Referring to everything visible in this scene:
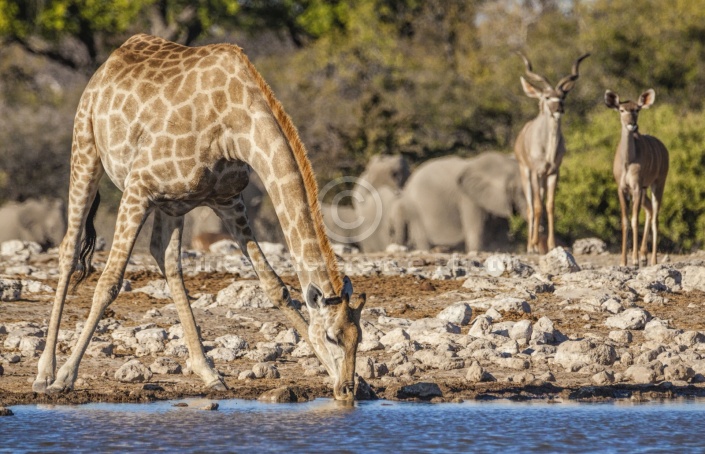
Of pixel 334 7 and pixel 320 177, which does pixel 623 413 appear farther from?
pixel 334 7

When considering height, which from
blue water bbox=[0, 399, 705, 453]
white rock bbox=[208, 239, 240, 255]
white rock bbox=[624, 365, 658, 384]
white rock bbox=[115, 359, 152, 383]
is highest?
white rock bbox=[208, 239, 240, 255]

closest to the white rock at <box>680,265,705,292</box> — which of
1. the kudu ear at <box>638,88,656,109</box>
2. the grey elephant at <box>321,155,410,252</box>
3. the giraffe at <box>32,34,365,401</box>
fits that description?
the giraffe at <box>32,34,365,401</box>

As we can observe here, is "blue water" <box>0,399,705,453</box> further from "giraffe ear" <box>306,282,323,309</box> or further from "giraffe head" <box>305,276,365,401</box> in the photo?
"giraffe ear" <box>306,282,323,309</box>

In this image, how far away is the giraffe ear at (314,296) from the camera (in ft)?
25.2

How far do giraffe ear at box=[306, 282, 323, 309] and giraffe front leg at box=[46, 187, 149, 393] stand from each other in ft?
4.43

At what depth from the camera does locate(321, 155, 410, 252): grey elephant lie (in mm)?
26562

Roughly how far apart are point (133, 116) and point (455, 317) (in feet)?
11.4

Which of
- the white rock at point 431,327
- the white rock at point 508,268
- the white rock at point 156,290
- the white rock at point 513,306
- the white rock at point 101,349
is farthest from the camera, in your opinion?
the white rock at point 508,268

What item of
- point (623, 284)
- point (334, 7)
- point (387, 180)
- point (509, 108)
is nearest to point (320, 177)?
point (387, 180)

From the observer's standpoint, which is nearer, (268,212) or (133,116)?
(133,116)

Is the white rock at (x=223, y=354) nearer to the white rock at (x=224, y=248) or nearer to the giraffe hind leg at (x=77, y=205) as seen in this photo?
the giraffe hind leg at (x=77, y=205)

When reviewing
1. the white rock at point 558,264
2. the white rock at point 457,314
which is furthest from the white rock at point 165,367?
the white rock at point 558,264

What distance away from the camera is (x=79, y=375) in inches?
358

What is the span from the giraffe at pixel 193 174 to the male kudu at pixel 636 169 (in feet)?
27.5
